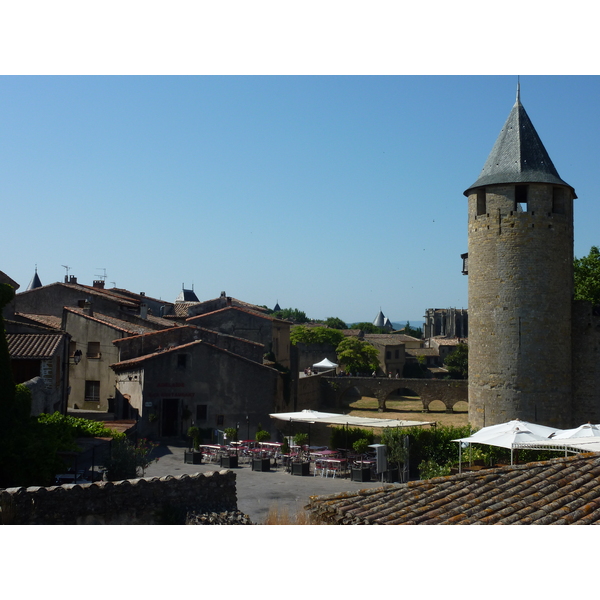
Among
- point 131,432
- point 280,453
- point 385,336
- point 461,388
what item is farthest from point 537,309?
point 385,336

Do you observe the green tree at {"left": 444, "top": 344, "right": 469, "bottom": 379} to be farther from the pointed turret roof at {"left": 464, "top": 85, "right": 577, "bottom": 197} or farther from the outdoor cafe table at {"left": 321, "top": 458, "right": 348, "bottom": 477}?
the outdoor cafe table at {"left": 321, "top": 458, "right": 348, "bottom": 477}

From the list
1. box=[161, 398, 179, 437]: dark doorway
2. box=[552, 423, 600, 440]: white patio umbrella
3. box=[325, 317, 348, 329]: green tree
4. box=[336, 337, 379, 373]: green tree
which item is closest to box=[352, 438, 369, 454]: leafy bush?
box=[552, 423, 600, 440]: white patio umbrella

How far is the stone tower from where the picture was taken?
24.3m

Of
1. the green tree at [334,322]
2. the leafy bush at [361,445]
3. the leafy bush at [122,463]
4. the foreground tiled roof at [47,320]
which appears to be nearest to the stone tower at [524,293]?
the leafy bush at [361,445]

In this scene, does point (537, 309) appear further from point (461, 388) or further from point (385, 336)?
point (385, 336)

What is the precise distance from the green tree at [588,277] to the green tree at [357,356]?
3065 cm

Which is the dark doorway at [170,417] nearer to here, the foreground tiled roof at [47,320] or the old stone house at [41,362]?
the old stone house at [41,362]

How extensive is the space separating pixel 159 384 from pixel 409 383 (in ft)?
88.0

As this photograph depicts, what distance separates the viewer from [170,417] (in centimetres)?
2488

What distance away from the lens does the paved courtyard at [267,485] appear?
14.0 metres

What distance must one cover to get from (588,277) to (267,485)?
23354mm

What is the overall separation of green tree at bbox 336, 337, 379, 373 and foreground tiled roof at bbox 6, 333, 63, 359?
44.0m

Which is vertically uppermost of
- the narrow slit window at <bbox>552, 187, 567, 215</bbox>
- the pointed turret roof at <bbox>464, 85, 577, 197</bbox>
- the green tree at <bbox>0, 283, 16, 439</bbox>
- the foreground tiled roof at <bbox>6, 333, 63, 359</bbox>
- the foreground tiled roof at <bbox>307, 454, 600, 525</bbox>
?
the pointed turret roof at <bbox>464, 85, 577, 197</bbox>

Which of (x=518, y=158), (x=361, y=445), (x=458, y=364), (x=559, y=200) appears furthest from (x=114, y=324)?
(x=458, y=364)
